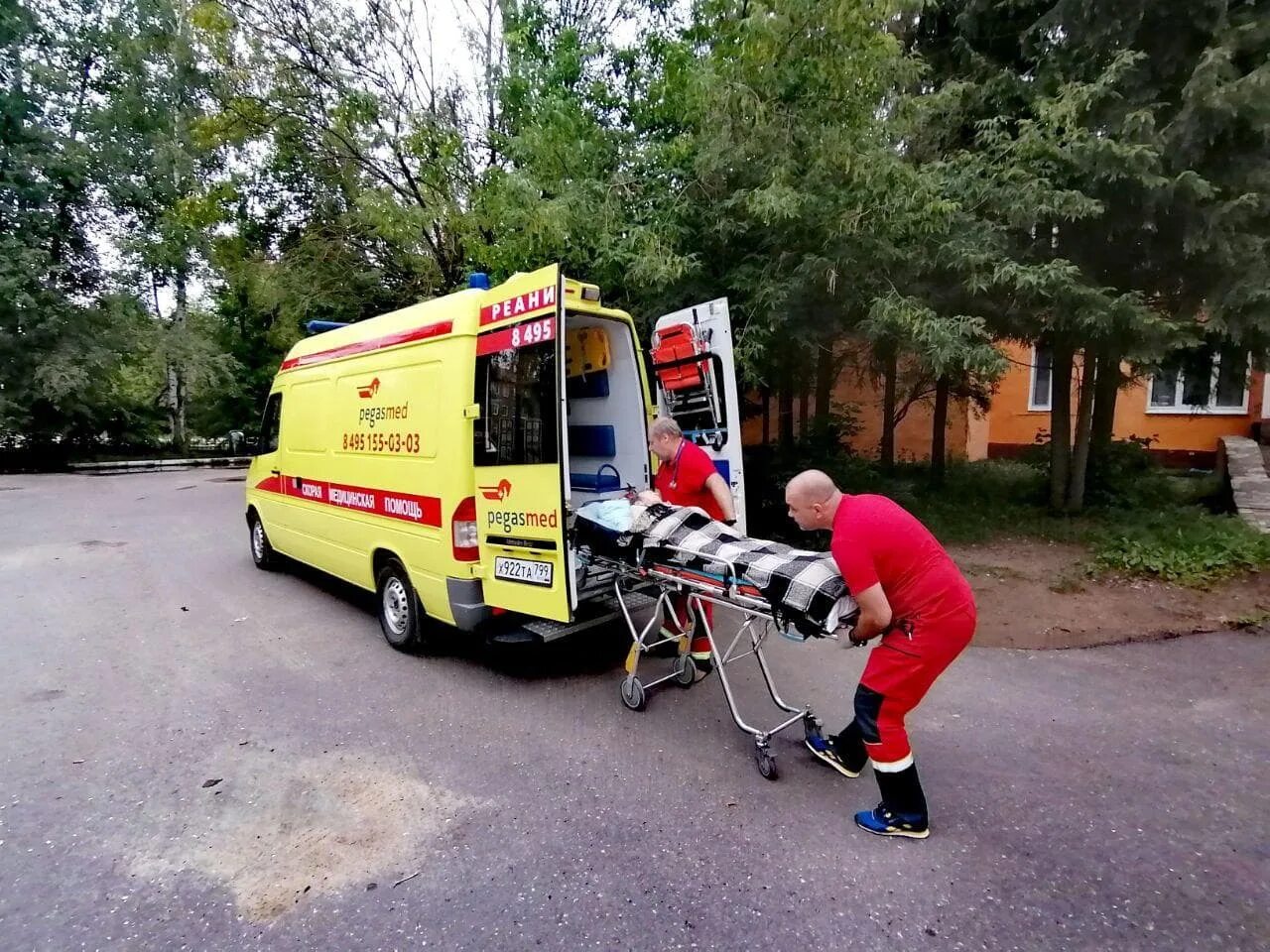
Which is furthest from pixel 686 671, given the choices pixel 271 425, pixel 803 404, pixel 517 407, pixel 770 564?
pixel 803 404

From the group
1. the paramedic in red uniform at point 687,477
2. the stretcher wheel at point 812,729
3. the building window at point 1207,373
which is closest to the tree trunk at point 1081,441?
the building window at point 1207,373

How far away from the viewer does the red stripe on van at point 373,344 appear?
16.1ft

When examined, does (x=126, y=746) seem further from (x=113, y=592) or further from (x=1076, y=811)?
(x=1076, y=811)

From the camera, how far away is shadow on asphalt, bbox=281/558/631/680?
5.07 m

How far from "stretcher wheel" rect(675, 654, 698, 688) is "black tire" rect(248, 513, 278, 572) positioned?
5708 millimetres

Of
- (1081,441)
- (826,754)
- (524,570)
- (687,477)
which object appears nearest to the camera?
(826,754)

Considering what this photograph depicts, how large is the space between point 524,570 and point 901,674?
2.36 metres

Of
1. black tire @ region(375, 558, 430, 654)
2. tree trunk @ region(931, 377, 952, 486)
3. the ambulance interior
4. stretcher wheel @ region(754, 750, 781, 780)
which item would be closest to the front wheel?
black tire @ region(375, 558, 430, 654)

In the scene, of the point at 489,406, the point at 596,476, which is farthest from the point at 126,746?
the point at 596,476

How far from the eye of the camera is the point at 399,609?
216 inches

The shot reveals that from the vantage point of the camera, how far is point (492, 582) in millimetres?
4637

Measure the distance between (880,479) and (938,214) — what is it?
4.32 metres

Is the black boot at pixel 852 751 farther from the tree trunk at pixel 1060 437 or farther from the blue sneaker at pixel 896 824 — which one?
the tree trunk at pixel 1060 437

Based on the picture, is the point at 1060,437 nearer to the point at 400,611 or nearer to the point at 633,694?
the point at 633,694
